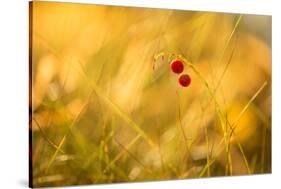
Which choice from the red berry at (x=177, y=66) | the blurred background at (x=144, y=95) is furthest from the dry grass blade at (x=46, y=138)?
the red berry at (x=177, y=66)

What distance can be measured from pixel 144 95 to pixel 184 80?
25 centimetres

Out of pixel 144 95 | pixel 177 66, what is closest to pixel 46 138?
pixel 144 95

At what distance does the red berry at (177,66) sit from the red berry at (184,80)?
0.03 m

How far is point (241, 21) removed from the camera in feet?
11.0

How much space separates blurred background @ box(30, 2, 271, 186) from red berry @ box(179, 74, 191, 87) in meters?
0.02

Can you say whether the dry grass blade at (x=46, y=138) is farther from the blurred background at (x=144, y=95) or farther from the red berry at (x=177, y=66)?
the red berry at (x=177, y=66)

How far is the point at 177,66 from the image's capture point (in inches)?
126

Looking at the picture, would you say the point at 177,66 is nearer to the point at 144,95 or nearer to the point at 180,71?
the point at 180,71

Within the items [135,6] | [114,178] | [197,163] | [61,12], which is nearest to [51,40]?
[61,12]

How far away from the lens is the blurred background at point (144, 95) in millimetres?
2934

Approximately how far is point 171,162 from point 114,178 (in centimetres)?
33

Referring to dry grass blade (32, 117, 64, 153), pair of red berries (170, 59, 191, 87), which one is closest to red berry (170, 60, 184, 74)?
pair of red berries (170, 59, 191, 87)

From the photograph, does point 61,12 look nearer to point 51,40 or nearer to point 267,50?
point 51,40

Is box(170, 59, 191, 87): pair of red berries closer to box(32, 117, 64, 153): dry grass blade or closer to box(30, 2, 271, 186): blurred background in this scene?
box(30, 2, 271, 186): blurred background
